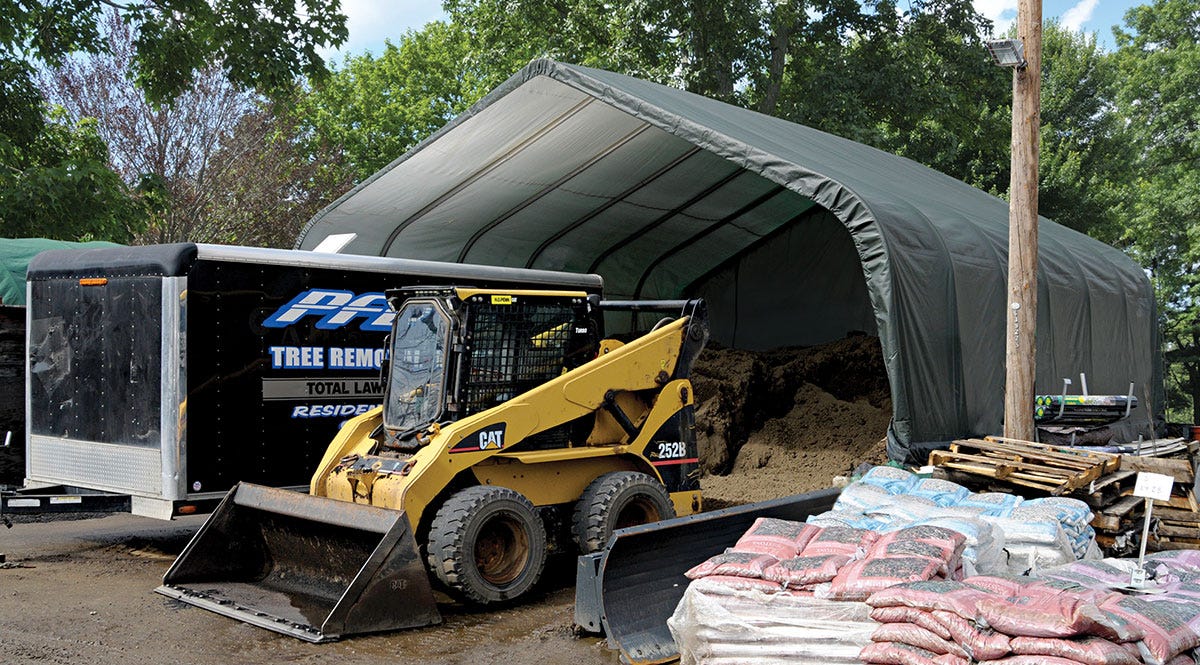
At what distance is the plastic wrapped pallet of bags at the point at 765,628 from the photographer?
547cm

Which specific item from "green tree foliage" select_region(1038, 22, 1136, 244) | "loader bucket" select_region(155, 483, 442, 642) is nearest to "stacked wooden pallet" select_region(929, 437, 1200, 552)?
"loader bucket" select_region(155, 483, 442, 642)

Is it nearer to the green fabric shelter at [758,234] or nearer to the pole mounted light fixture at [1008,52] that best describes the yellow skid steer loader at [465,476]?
the green fabric shelter at [758,234]

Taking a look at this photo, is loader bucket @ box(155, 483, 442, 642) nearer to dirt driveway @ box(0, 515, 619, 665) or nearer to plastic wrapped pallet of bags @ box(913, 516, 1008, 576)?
dirt driveway @ box(0, 515, 619, 665)

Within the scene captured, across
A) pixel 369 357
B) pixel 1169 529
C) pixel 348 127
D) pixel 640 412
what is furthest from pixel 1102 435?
pixel 348 127

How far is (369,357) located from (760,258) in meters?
9.15

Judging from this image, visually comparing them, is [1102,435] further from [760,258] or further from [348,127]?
[348,127]

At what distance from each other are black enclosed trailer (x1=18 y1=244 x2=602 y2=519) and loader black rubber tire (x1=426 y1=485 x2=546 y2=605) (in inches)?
86.0

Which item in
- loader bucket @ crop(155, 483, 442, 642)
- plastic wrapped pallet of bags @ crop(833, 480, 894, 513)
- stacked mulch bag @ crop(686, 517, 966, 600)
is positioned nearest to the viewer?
stacked mulch bag @ crop(686, 517, 966, 600)

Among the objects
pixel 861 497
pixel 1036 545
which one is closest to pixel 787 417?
pixel 861 497

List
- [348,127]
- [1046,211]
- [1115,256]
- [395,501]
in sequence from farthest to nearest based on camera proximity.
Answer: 1. [348,127]
2. [1046,211]
3. [1115,256]
4. [395,501]

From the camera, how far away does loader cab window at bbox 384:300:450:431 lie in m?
7.97

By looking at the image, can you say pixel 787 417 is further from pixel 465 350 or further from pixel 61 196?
pixel 61 196

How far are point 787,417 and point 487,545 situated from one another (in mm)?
6765

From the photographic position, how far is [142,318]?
28.4 ft
